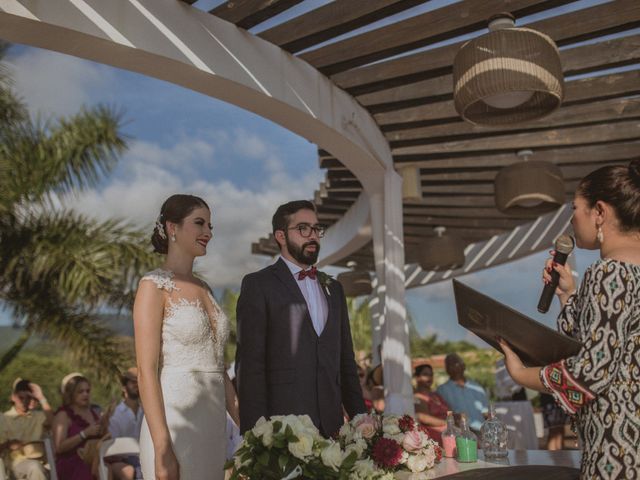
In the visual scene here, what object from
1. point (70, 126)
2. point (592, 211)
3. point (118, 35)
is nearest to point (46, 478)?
point (118, 35)

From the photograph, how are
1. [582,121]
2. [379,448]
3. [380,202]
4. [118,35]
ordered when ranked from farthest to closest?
[380,202]
[582,121]
[118,35]
[379,448]

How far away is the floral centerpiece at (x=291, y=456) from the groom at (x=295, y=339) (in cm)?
62

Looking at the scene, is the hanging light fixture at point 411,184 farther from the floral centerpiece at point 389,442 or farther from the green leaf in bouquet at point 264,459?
the green leaf in bouquet at point 264,459

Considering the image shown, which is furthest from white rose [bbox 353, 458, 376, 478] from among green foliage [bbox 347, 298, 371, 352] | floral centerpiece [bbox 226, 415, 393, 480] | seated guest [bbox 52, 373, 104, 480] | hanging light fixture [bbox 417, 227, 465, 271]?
green foliage [bbox 347, 298, 371, 352]

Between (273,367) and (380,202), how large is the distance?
4606 mm

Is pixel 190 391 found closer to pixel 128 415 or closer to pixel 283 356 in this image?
pixel 283 356

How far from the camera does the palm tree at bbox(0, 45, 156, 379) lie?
9.32 metres

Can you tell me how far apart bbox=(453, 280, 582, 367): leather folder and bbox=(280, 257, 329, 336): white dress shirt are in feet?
2.63

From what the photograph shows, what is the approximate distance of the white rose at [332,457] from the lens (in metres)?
1.74

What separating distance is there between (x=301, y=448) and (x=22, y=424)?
17.3 feet

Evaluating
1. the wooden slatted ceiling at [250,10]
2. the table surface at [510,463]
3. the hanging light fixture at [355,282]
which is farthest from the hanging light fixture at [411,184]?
the table surface at [510,463]

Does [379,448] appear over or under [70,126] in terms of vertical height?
under

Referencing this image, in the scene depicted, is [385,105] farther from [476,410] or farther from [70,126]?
[70,126]

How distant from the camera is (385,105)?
233 inches
